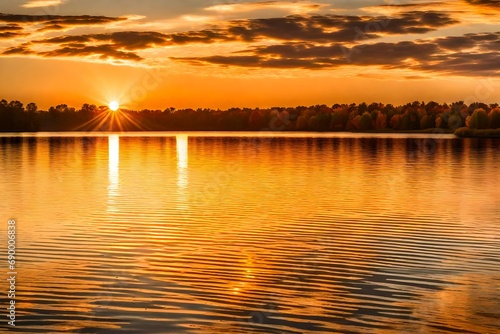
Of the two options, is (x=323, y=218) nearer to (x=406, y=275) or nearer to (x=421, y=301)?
(x=406, y=275)

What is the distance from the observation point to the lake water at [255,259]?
17031 millimetres

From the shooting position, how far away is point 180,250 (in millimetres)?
25531

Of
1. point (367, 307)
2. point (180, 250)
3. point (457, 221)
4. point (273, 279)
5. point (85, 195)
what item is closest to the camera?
point (367, 307)

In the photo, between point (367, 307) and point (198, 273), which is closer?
point (367, 307)

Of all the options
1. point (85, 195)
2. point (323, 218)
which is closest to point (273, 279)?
point (323, 218)

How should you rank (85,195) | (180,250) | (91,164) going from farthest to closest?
(91,164), (85,195), (180,250)

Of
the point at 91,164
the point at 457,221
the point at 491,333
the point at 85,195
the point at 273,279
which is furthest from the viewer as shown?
the point at 91,164

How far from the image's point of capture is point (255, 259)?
23.9 m

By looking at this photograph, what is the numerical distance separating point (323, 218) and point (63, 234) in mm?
10870

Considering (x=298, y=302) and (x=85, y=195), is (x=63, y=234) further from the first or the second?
(x=85, y=195)

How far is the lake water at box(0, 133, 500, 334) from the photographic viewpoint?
17.0 metres

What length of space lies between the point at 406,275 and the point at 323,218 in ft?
42.9

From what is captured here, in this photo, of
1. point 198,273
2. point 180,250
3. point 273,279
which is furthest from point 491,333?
point 180,250

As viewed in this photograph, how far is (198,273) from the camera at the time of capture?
70.6ft
